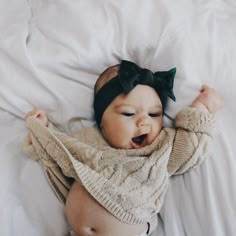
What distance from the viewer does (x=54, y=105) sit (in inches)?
43.3

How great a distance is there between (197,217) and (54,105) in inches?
17.3

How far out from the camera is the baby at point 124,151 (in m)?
0.91

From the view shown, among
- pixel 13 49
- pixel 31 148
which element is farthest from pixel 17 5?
pixel 31 148

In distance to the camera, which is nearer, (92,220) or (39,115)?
(92,220)

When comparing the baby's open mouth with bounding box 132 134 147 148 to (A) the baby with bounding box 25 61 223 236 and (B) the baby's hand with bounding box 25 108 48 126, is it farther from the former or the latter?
(B) the baby's hand with bounding box 25 108 48 126

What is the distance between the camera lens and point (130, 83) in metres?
1.00

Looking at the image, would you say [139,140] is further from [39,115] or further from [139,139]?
[39,115]

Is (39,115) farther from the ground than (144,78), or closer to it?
closer to it

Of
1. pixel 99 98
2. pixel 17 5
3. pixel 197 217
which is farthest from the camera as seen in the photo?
pixel 17 5

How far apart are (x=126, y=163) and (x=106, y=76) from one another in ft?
0.75

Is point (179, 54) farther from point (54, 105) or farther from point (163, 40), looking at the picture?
point (54, 105)

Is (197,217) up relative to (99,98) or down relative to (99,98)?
down

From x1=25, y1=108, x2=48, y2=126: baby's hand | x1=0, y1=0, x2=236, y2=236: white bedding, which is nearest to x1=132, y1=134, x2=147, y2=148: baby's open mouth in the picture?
x1=0, y1=0, x2=236, y2=236: white bedding

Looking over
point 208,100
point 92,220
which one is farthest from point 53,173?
point 208,100
